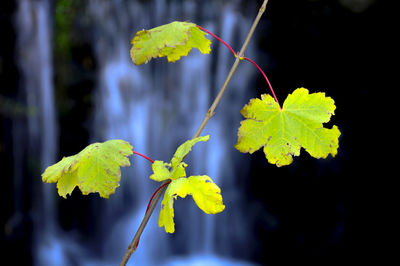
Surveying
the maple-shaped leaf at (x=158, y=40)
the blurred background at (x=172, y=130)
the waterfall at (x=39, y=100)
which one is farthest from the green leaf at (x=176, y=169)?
the waterfall at (x=39, y=100)

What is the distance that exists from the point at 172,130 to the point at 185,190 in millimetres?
3973

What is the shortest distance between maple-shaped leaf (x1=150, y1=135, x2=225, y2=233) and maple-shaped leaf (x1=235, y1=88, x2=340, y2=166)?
0.28ft

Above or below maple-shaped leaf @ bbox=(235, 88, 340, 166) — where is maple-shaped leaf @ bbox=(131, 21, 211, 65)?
above

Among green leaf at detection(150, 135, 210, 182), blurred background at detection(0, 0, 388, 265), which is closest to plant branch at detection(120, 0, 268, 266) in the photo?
green leaf at detection(150, 135, 210, 182)

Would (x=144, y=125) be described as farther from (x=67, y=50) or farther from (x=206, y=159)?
(x=67, y=50)

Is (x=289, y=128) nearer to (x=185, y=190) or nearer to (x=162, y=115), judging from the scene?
(x=185, y=190)

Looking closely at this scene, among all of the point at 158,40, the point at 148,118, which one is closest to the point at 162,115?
the point at 148,118

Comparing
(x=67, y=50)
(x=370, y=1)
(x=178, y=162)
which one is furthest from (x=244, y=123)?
(x=67, y=50)

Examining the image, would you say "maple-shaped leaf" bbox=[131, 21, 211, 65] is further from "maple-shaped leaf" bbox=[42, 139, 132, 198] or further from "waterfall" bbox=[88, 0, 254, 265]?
"waterfall" bbox=[88, 0, 254, 265]

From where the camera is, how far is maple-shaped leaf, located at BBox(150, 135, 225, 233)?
434 mm

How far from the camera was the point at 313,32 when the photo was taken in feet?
12.6

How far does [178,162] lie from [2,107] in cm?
419

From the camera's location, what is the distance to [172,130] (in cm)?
440

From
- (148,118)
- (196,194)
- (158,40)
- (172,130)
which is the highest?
(158,40)
